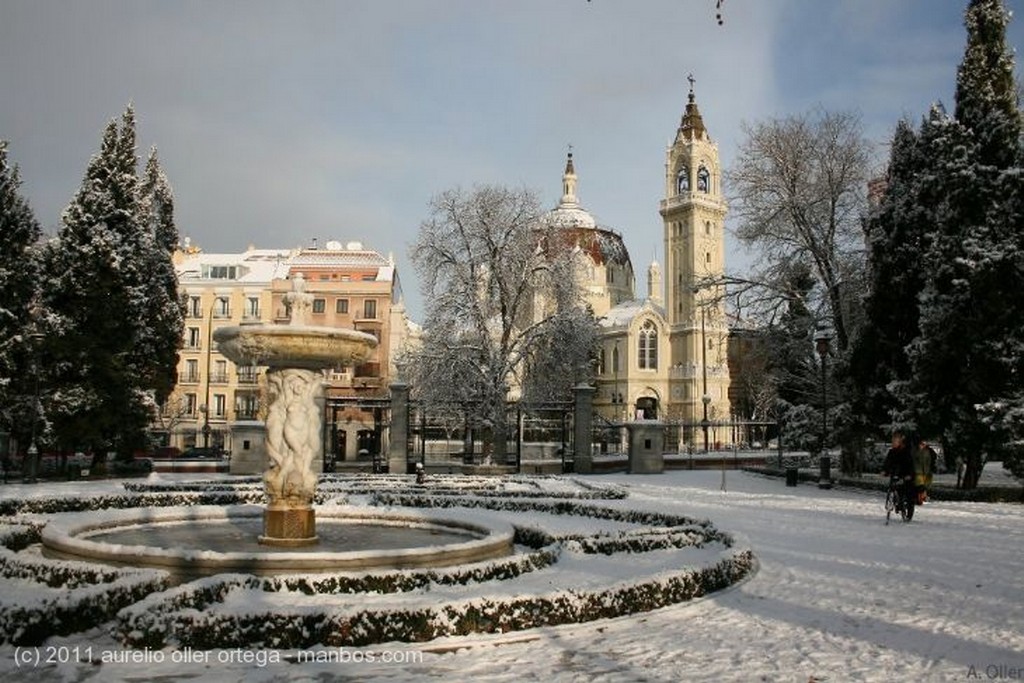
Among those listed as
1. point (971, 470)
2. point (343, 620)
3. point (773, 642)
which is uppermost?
point (971, 470)

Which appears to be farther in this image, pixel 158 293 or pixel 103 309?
pixel 158 293

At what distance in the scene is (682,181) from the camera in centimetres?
8800

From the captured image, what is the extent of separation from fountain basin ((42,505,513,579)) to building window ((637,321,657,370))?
7247cm

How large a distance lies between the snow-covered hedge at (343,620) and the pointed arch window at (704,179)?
82678mm

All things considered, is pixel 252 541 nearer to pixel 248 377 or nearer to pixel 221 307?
pixel 248 377

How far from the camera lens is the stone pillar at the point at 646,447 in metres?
31.0

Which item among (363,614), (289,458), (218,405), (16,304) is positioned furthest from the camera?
(218,405)

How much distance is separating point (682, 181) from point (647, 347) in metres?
17.2

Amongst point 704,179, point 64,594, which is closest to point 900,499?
point 64,594

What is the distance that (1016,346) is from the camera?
18.7 m

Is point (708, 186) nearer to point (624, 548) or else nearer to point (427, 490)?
point (427, 490)

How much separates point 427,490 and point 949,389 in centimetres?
1191

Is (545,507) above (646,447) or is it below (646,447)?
below

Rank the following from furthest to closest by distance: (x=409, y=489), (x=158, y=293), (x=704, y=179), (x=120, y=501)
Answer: (x=704, y=179) < (x=158, y=293) < (x=409, y=489) < (x=120, y=501)
